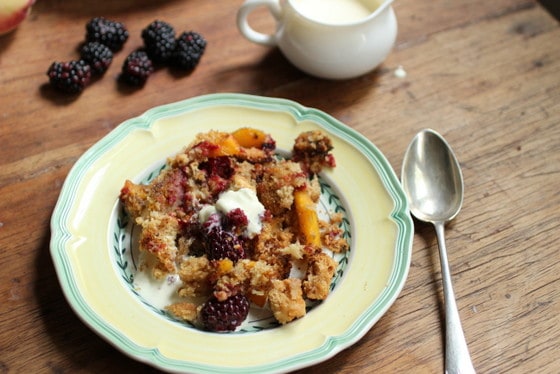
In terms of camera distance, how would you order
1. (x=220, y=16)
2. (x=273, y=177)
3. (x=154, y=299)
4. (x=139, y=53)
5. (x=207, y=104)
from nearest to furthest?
(x=154, y=299)
(x=273, y=177)
(x=207, y=104)
(x=139, y=53)
(x=220, y=16)

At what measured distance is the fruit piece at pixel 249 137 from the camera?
1.46 meters

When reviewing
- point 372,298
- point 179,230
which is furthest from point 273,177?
point 372,298

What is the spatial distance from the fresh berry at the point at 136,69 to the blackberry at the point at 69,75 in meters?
0.10

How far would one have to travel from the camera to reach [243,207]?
1299mm

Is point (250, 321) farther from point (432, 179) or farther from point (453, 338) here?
point (432, 179)

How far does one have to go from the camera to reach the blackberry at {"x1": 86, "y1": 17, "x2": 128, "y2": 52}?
5.85 ft

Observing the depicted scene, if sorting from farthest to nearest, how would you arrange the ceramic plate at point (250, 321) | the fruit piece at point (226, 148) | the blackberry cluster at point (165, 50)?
the blackberry cluster at point (165, 50) < the fruit piece at point (226, 148) < the ceramic plate at point (250, 321)

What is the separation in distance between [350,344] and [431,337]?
215mm

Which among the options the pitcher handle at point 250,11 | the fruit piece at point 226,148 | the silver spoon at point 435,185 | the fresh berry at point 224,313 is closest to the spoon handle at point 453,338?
the silver spoon at point 435,185

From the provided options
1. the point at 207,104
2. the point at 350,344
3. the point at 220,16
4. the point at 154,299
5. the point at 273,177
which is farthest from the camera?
the point at 220,16

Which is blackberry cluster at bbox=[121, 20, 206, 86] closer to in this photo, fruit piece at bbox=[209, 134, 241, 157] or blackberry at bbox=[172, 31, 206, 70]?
blackberry at bbox=[172, 31, 206, 70]

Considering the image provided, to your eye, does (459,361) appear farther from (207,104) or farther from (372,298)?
(207,104)

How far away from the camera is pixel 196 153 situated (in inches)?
54.9

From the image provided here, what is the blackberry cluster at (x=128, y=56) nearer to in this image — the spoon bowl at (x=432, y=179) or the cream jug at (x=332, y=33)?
the cream jug at (x=332, y=33)
